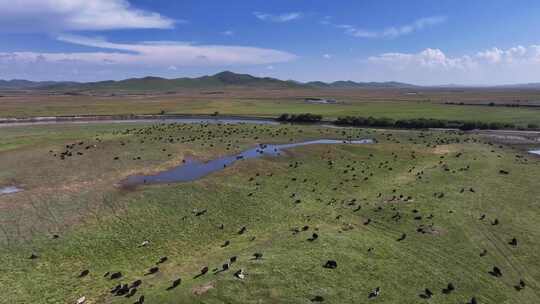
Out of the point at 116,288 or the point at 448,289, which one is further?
the point at 448,289

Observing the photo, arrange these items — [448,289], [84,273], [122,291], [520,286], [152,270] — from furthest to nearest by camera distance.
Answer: [152,270] < [84,273] < [520,286] < [448,289] < [122,291]

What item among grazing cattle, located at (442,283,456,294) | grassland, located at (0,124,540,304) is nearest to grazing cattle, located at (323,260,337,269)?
grassland, located at (0,124,540,304)

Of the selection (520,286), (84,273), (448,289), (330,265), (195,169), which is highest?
(195,169)

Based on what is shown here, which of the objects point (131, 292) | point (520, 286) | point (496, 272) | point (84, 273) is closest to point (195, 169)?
point (84, 273)

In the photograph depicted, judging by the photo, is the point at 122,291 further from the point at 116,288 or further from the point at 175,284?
the point at 175,284

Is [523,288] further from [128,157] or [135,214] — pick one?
[128,157]

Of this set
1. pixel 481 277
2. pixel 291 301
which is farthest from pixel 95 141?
pixel 481 277

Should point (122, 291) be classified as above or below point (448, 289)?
above

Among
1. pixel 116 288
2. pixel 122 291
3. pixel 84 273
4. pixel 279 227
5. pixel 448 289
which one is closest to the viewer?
pixel 122 291

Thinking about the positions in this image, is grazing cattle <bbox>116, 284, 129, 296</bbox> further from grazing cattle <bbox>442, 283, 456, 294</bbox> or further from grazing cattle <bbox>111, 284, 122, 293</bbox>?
grazing cattle <bbox>442, 283, 456, 294</bbox>
